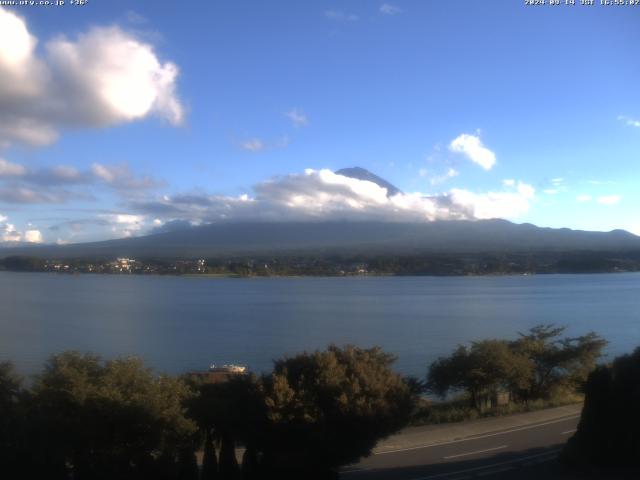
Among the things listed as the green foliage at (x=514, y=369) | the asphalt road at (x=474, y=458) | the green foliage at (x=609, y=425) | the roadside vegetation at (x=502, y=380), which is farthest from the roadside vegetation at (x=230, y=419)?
the green foliage at (x=514, y=369)

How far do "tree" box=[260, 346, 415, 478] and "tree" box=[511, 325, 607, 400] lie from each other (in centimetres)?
946

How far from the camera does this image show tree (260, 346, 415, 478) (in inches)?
320

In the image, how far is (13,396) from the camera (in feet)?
27.4

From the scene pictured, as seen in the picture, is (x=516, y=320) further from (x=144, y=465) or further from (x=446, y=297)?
(x=144, y=465)

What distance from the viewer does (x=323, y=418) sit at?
8148 mm

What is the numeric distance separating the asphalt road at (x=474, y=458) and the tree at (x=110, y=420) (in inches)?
99.5

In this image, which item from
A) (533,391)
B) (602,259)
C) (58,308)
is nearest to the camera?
(533,391)

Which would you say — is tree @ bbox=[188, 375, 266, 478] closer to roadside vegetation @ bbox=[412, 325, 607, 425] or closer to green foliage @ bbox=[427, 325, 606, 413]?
roadside vegetation @ bbox=[412, 325, 607, 425]

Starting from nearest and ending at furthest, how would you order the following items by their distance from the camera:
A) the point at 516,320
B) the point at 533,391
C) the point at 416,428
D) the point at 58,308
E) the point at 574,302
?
1. the point at 416,428
2. the point at 533,391
3. the point at 516,320
4. the point at 58,308
5. the point at 574,302

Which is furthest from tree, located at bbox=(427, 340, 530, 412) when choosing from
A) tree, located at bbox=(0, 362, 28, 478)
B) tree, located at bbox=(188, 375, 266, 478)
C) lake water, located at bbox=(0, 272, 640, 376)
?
tree, located at bbox=(0, 362, 28, 478)

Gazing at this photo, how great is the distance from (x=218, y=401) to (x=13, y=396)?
2.69m

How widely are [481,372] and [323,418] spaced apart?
8.00 meters

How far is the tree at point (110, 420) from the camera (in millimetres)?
8234

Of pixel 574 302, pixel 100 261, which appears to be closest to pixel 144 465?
pixel 574 302
